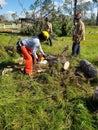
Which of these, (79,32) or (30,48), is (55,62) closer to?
(30,48)

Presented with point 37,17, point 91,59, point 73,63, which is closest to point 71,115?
point 73,63

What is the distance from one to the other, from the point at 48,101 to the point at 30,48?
2.42m

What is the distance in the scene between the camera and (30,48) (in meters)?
9.52

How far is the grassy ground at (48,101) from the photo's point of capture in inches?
267

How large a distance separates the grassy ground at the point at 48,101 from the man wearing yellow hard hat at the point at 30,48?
0.37m

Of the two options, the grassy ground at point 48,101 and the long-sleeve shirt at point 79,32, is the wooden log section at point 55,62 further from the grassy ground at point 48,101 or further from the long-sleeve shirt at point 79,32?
the long-sleeve shirt at point 79,32

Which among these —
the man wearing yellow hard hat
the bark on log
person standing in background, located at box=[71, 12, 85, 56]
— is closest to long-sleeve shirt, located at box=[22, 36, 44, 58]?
the man wearing yellow hard hat

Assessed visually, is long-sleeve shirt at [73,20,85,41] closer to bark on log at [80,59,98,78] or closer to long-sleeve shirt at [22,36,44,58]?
bark on log at [80,59,98,78]

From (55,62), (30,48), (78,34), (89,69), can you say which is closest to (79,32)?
(78,34)

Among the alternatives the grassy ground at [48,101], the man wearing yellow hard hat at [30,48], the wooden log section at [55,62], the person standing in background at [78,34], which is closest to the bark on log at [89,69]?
the grassy ground at [48,101]

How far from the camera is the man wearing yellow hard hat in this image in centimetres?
919

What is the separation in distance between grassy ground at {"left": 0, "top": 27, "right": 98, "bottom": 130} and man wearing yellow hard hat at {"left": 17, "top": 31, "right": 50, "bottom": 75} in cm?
37

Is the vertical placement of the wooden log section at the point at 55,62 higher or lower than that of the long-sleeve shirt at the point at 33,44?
lower

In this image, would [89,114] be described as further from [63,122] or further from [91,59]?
[91,59]
